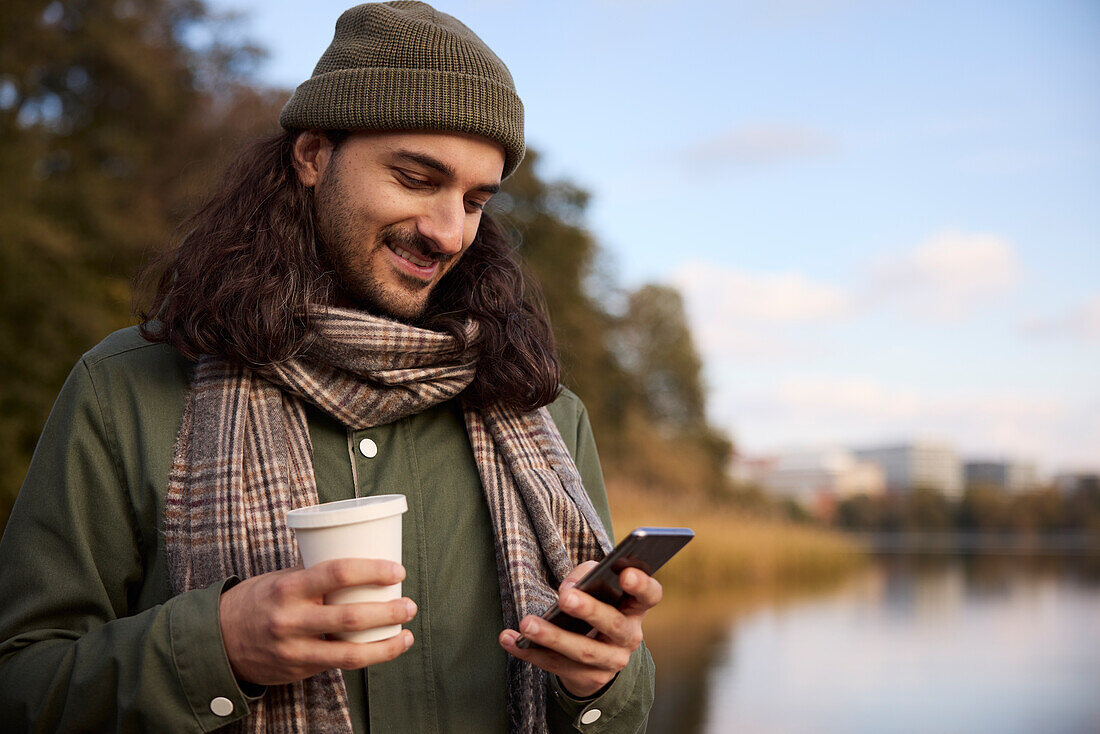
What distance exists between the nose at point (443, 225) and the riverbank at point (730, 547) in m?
10.0

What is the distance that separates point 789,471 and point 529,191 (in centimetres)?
4487

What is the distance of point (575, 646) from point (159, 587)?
→ 0.68m

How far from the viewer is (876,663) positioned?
326 inches

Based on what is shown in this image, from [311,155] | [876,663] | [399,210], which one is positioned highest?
[311,155]

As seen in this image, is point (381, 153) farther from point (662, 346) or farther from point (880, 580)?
point (662, 346)

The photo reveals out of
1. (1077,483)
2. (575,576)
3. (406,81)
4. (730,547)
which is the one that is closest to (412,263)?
(406,81)

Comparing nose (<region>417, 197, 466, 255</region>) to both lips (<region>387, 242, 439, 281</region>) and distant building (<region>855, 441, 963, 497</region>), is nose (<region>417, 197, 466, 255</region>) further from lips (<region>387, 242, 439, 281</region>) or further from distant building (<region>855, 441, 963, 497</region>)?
distant building (<region>855, 441, 963, 497</region>)

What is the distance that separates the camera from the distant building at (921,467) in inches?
1176

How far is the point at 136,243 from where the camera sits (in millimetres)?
12516

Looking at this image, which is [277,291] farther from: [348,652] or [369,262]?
[348,652]

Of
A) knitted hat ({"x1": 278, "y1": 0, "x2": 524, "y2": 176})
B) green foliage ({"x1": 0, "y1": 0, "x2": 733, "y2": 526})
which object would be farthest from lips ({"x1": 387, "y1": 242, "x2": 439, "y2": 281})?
green foliage ({"x1": 0, "y1": 0, "x2": 733, "y2": 526})

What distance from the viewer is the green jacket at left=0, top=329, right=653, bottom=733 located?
51.3 inches

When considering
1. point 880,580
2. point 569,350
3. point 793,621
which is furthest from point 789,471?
point 569,350

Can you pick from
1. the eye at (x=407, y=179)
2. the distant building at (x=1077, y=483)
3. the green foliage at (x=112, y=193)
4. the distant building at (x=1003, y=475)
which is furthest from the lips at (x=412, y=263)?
the distant building at (x=1003, y=475)
